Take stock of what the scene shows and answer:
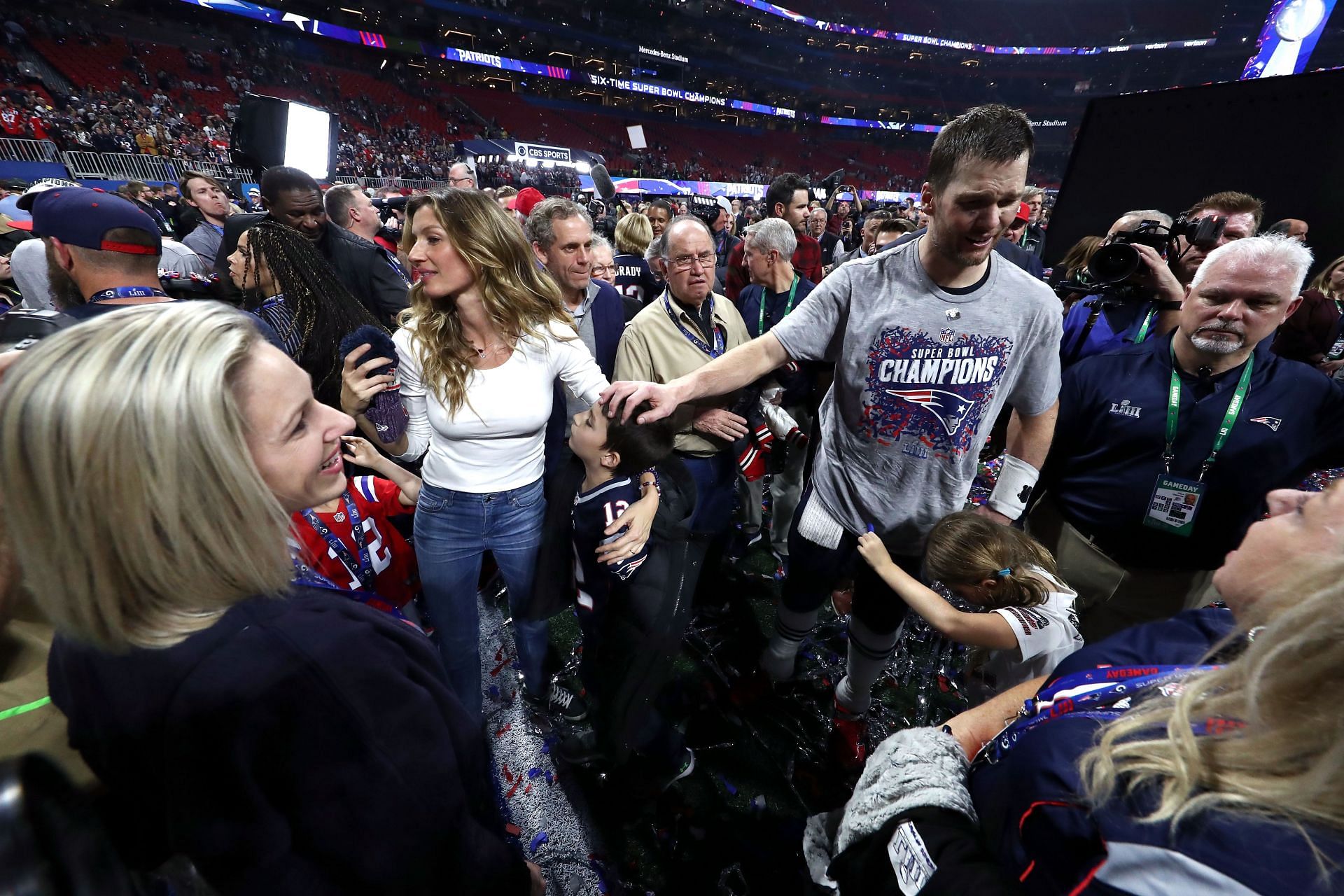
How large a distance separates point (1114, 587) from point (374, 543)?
111 inches

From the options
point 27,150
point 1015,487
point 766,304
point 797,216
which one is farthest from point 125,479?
point 27,150

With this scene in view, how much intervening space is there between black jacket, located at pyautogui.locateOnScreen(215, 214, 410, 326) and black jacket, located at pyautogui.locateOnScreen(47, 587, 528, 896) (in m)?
2.80

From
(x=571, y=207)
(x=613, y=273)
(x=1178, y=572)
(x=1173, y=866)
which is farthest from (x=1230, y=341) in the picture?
(x=613, y=273)

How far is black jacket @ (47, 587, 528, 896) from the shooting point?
722mm

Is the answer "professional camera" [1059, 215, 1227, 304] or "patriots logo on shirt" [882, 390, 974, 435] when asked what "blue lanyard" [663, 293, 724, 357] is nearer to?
"patriots logo on shirt" [882, 390, 974, 435]

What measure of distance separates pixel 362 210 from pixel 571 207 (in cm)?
225

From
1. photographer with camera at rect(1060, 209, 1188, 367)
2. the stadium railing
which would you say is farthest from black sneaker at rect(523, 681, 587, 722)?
the stadium railing

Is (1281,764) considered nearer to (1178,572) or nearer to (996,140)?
(996,140)

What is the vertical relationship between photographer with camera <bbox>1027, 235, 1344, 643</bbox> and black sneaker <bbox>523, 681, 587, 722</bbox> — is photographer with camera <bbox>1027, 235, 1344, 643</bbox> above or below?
above

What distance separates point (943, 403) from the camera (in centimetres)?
180

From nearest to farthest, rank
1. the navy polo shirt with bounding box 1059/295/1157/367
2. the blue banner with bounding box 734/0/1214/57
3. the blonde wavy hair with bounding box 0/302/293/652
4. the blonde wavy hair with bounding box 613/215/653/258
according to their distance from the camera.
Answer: the blonde wavy hair with bounding box 0/302/293/652, the navy polo shirt with bounding box 1059/295/1157/367, the blonde wavy hair with bounding box 613/215/653/258, the blue banner with bounding box 734/0/1214/57

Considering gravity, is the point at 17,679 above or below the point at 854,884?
above

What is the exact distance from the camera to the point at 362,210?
13.5 feet

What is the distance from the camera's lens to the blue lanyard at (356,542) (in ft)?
5.66
